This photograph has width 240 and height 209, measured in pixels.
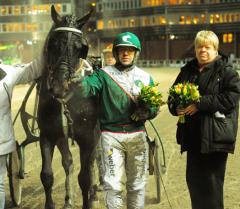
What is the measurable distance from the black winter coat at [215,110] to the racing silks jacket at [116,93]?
0.51 m

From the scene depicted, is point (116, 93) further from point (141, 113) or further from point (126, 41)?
point (126, 41)

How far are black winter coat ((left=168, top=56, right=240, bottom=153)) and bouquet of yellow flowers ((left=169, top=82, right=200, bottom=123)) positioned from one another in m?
0.07

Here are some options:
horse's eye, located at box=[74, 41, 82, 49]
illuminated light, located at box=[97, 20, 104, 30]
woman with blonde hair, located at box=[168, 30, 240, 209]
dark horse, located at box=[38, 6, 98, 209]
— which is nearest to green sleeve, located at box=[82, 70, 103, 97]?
dark horse, located at box=[38, 6, 98, 209]

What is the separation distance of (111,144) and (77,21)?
135 cm

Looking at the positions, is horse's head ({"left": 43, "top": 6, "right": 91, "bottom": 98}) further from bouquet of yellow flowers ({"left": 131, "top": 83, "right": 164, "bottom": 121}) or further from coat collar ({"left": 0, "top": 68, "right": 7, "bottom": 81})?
bouquet of yellow flowers ({"left": 131, "top": 83, "right": 164, "bottom": 121})

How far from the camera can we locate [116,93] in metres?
4.67

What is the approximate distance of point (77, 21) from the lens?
17.1 feet

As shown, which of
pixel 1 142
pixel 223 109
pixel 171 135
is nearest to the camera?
pixel 223 109

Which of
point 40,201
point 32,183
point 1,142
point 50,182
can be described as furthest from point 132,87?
point 32,183

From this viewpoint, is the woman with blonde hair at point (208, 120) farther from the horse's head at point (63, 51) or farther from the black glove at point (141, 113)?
the horse's head at point (63, 51)

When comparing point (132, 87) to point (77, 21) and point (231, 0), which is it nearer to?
point (77, 21)

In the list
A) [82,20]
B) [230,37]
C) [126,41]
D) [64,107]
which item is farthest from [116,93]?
[230,37]

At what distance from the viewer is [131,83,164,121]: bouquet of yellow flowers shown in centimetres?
457

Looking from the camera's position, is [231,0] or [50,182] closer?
[50,182]
